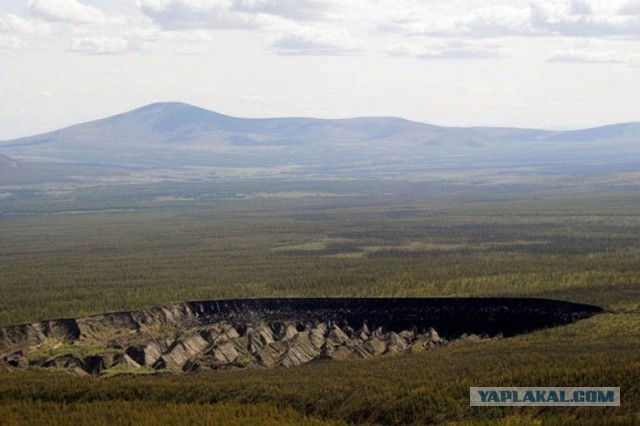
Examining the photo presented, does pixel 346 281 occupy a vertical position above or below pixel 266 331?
above

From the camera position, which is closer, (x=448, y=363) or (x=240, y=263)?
(x=448, y=363)

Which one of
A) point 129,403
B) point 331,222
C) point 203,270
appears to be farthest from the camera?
point 331,222

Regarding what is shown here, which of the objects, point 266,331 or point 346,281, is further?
point 346,281

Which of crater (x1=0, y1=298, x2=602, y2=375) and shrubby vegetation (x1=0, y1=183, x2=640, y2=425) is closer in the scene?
shrubby vegetation (x1=0, y1=183, x2=640, y2=425)

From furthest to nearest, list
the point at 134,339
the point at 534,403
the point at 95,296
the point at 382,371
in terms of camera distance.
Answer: the point at 95,296
the point at 134,339
the point at 382,371
the point at 534,403

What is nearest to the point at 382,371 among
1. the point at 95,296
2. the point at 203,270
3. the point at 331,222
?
the point at 95,296

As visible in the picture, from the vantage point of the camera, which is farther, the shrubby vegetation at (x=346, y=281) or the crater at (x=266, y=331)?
the crater at (x=266, y=331)

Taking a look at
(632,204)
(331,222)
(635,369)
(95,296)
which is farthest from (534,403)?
(632,204)

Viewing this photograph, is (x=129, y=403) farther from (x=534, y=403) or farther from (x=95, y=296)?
(x=95, y=296)
